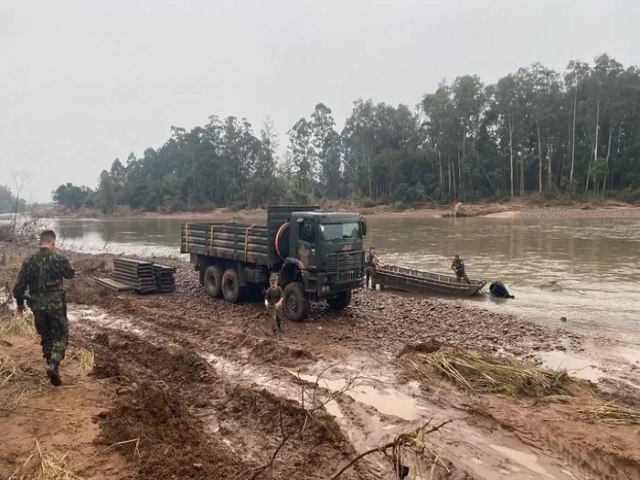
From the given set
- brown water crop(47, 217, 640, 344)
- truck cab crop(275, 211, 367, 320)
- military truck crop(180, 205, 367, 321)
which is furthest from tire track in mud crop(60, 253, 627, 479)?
brown water crop(47, 217, 640, 344)

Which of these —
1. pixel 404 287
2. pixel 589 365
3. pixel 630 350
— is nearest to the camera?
pixel 589 365

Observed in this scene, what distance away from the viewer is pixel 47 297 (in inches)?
242

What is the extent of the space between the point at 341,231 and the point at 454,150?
58.9m

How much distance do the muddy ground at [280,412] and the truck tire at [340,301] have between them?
1593mm

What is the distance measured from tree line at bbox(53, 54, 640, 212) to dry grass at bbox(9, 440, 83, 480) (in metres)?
58.8

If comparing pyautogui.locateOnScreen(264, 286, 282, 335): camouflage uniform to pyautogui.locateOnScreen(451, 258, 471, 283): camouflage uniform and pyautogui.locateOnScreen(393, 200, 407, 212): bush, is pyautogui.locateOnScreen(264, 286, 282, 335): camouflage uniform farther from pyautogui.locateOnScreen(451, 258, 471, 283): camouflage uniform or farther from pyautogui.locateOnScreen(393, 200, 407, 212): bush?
pyautogui.locateOnScreen(393, 200, 407, 212): bush

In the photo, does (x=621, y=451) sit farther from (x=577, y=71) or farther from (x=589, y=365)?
(x=577, y=71)

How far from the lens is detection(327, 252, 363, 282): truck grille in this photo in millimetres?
10453

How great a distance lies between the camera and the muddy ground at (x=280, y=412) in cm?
458

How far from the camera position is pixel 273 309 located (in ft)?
31.7

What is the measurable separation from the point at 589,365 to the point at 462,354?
278cm

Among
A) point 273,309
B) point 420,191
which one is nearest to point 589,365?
point 273,309

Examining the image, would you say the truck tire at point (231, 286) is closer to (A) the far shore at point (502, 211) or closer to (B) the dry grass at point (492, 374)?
(B) the dry grass at point (492, 374)

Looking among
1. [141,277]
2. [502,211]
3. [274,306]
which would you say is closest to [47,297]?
[274,306]
